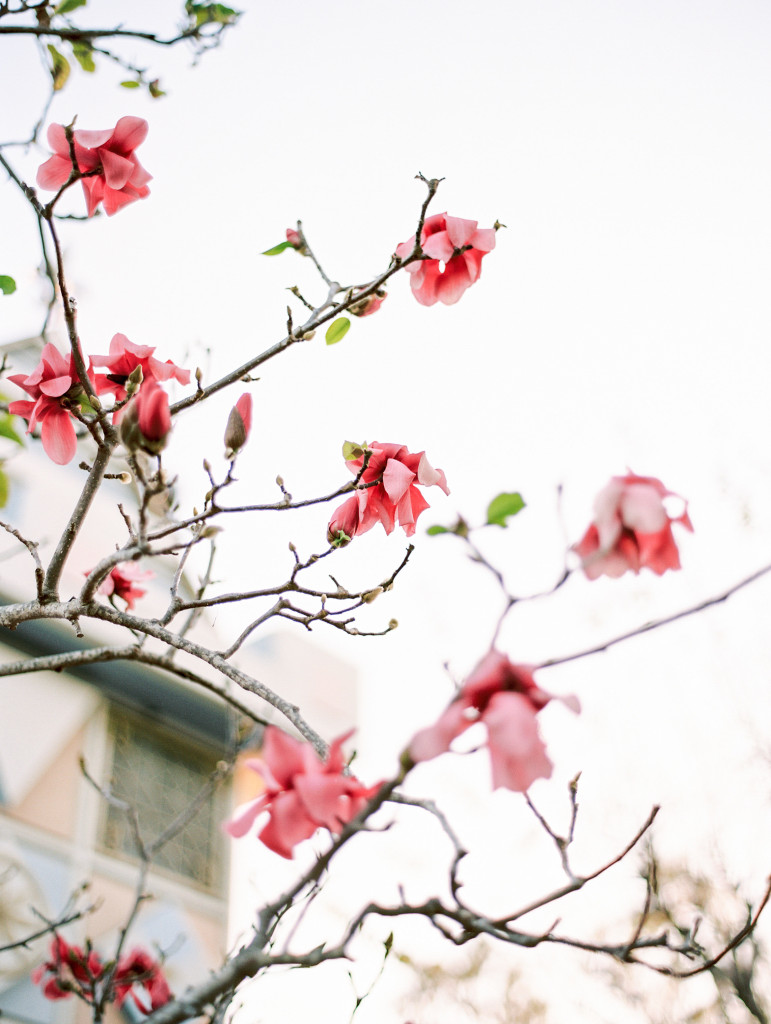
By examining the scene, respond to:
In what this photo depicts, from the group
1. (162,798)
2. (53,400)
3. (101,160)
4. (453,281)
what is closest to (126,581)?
(53,400)

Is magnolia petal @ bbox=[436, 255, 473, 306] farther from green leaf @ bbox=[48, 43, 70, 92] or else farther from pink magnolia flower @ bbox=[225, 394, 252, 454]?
green leaf @ bbox=[48, 43, 70, 92]

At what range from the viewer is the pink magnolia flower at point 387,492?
1328mm

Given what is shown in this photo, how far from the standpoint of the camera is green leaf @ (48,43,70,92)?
1.82 meters

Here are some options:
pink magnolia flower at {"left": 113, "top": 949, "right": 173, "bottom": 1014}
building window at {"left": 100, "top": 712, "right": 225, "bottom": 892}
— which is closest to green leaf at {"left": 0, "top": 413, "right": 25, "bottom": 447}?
pink magnolia flower at {"left": 113, "top": 949, "right": 173, "bottom": 1014}

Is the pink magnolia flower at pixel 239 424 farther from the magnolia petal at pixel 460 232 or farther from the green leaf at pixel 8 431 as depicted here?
the magnolia petal at pixel 460 232

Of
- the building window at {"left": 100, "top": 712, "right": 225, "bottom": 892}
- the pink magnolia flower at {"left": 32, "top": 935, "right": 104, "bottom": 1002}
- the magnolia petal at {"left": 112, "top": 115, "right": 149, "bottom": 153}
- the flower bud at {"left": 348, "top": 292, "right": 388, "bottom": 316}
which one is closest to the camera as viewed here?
the magnolia petal at {"left": 112, "top": 115, "right": 149, "bottom": 153}

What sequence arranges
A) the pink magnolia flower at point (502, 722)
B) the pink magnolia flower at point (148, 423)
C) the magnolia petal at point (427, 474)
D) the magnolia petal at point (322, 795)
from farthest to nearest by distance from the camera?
the magnolia petal at point (427, 474), the pink magnolia flower at point (148, 423), the magnolia petal at point (322, 795), the pink magnolia flower at point (502, 722)

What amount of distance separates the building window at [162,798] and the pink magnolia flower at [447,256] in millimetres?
3054

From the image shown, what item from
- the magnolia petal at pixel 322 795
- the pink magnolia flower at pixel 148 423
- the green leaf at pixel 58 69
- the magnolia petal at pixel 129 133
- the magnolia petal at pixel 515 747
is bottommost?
the magnolia petal at pixel 322 795

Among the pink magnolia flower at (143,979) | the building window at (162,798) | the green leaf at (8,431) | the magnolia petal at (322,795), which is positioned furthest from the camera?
the building window at (162,798)

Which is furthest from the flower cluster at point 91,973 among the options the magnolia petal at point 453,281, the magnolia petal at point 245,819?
the magnolia petal at point 453,281

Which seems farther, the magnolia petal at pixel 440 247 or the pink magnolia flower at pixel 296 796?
the magnolia petal at pixel 440 247

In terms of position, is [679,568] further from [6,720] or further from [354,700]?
[354,700]

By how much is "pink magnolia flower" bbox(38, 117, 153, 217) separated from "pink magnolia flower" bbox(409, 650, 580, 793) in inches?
45.0
